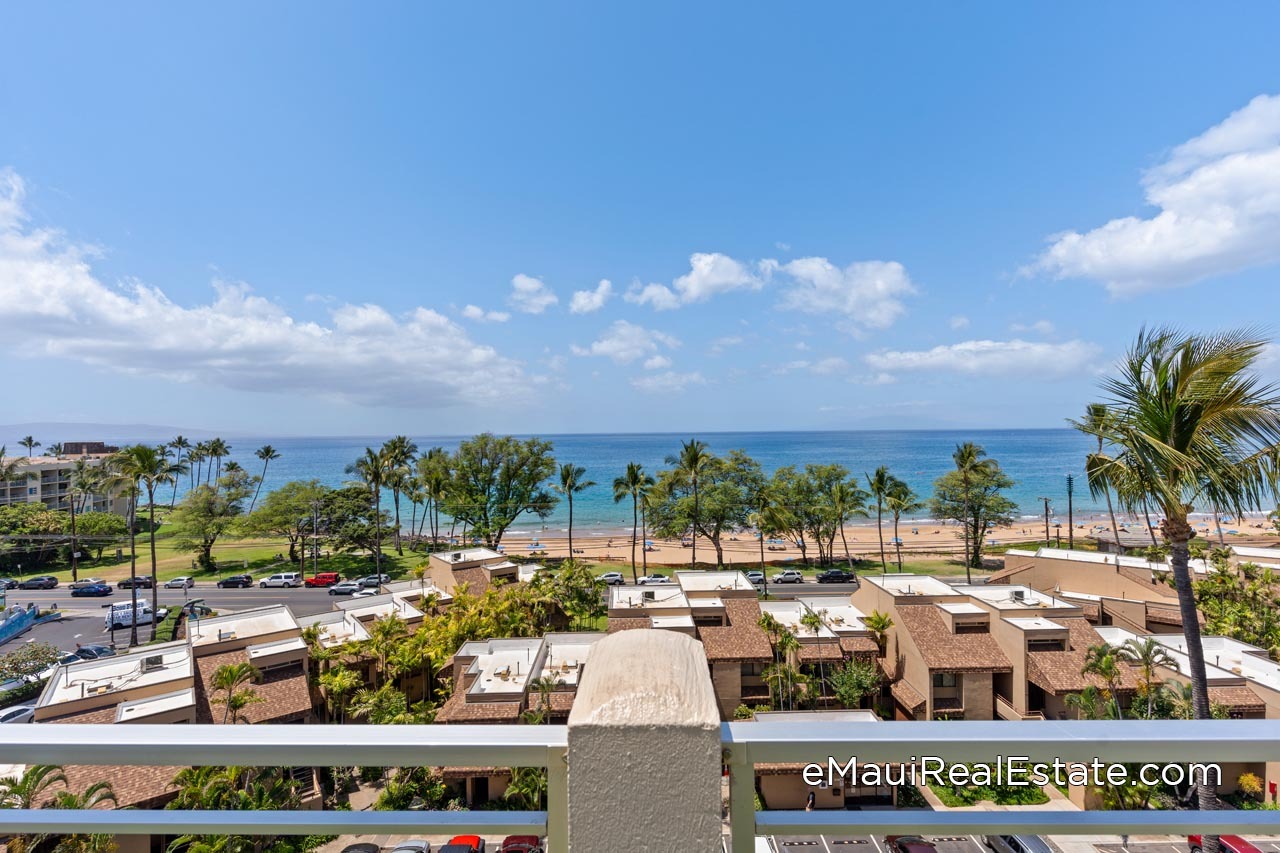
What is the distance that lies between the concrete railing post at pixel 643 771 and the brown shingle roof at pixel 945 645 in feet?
68.8

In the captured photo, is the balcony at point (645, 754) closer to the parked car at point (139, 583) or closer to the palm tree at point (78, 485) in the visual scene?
the parked car at point (139, 583)

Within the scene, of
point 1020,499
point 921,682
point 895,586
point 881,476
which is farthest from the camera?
point 1020,499

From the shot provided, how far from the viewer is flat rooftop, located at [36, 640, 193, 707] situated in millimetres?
15930

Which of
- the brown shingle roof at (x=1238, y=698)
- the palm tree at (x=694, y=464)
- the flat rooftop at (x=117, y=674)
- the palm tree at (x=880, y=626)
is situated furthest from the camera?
the palm tree at (x=694, y=464)

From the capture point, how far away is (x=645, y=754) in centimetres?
119

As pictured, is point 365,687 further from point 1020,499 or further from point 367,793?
point 1020,499

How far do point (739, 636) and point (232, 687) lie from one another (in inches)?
597

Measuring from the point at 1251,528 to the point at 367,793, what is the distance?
80930mm

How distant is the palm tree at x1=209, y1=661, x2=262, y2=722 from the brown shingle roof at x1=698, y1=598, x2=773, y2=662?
12.8m

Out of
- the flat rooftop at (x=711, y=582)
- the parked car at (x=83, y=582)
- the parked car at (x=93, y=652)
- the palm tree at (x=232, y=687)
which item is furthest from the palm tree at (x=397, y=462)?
the palm tree at (x=232, y=687)

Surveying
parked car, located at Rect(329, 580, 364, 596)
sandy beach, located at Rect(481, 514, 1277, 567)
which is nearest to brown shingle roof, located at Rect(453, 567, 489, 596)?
parked car, located at Rect(329, 580, 364, 596)

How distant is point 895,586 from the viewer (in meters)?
24.0

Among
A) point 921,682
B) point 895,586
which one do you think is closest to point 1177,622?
point 895,586

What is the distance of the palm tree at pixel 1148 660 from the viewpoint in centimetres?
1551
